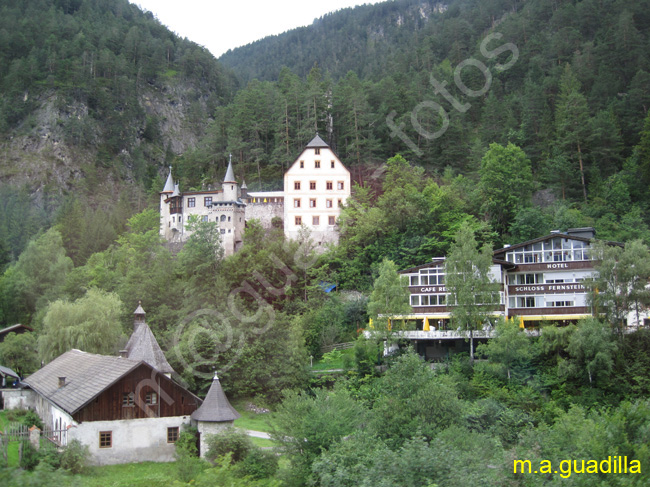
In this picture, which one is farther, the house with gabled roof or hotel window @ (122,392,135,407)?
hotel window @ (122,392,135,407)

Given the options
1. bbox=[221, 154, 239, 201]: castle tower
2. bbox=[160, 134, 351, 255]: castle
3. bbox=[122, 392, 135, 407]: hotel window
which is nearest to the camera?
bbox=[122, 392, 135, 407]: hotel window

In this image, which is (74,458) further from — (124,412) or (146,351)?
(146,351)

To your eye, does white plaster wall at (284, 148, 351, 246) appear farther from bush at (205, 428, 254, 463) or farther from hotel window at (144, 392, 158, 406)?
bush at (205, 428, 254, 463)

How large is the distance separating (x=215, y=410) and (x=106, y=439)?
4.98m

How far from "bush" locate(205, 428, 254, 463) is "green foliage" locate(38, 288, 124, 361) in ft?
61.5

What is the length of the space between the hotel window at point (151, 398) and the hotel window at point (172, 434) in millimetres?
1465

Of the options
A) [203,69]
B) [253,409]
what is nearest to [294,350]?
[253,409]

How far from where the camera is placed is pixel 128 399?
31.4 metres

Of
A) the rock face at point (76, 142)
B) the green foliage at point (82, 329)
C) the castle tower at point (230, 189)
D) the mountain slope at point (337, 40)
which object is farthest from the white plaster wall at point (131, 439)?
the mountain slope at point (337, 40)

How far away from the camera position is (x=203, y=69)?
13038 centimetres

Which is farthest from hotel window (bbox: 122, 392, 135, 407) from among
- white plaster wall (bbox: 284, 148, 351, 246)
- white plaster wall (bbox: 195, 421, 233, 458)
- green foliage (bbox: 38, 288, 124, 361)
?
white plaster wall (bbox: 284, 148, 351, 246)

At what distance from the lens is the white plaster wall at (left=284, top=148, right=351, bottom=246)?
59.3m

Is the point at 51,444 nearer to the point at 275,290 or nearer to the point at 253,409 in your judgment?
the point at 253,409

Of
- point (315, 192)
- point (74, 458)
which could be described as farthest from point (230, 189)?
point (74, 458)
